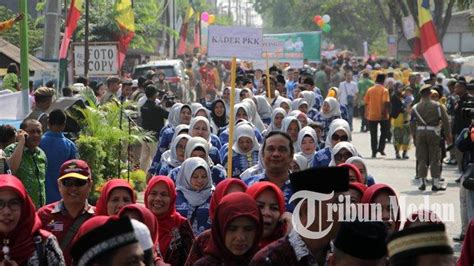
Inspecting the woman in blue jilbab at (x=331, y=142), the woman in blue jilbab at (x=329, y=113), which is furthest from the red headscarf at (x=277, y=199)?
the woman in blue jilbab at (x=329, y=113)

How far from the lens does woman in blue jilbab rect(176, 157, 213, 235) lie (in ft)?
32.4

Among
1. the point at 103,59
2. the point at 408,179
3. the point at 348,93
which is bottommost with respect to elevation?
the point at 408,179

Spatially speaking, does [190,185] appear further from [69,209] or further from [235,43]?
[235,43]

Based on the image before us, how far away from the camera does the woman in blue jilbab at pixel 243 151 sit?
1343cm

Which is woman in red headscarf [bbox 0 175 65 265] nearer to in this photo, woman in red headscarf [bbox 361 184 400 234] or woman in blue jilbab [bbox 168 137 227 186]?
woman in red headscarf [bbox 361 184 400 234]

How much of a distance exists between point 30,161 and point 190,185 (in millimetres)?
1618

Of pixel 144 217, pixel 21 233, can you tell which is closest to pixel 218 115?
pixel 144 217

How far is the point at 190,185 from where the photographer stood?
10.2 meters

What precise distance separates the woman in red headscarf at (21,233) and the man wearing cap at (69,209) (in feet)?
4.53

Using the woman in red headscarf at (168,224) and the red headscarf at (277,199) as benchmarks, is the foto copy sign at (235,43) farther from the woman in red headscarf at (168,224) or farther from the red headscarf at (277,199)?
the red headscarf at (277,199)

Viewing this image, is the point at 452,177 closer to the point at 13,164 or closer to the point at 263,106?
the point at 263,106

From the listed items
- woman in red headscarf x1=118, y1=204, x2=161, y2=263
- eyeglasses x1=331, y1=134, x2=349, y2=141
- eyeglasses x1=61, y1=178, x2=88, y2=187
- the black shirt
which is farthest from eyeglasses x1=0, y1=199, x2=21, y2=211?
the black shirt

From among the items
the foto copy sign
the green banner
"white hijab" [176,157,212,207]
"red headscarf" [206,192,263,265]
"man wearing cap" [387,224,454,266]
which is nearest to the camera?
"man wearing cap" [387,224,454,266]

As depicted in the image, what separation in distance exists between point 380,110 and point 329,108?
19.7ft
